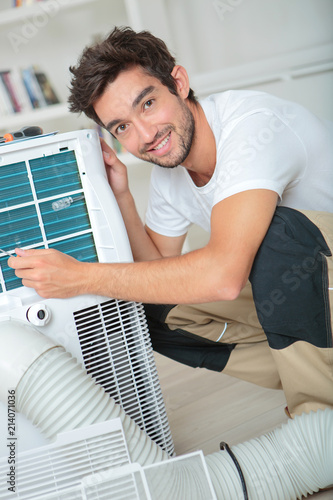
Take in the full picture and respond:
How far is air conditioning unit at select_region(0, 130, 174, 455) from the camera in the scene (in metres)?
1.03

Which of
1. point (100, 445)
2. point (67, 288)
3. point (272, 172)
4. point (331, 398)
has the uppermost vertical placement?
point (272, 172)

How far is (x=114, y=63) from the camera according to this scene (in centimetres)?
127

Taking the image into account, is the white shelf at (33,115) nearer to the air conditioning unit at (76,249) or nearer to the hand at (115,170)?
the hand at (115,170)

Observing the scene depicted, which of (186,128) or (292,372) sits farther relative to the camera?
(186,128)

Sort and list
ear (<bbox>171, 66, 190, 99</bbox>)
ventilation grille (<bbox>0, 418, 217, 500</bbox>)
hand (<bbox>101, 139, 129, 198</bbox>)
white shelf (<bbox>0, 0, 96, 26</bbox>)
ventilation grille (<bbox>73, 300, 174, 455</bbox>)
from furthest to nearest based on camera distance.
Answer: white shelf (<bbox>0, 0, 96, 26</bbox>) < ear (<bbox>171, 66, 190, 99</bbox>) < hand (<bbox>101, 139, 129, 198</bbox>) < ventilation grille (<bbox>73, 300, 174, 455</bbox>) < ventilation grille (<bbox>0, 418, 217, 500</bbox>)

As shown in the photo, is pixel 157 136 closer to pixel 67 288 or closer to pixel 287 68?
pixel 67 288

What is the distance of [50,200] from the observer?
3.48 ft

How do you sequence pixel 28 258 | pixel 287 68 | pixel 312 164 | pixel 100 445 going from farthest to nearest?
pixel 287 68, pixel 312 164, pixel 28 258, pixel 100 445

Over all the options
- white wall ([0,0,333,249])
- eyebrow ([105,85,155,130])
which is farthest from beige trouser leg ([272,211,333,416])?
white wall ([0,0,333,249])

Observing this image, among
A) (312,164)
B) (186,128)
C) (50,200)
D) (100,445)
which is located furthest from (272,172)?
(100,445)

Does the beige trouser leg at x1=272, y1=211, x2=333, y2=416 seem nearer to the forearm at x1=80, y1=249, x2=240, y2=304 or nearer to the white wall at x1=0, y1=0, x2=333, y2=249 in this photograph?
→ the forearm at x1=80, y1=249, x2=240, y2=304

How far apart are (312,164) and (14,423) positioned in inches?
31.6

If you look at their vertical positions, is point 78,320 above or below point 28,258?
below

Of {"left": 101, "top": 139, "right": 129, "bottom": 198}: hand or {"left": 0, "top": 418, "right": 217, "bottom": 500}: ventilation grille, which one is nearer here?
{"left": 0, "top": 418, "right": 217, "bottom": 500}: ventilation grille
